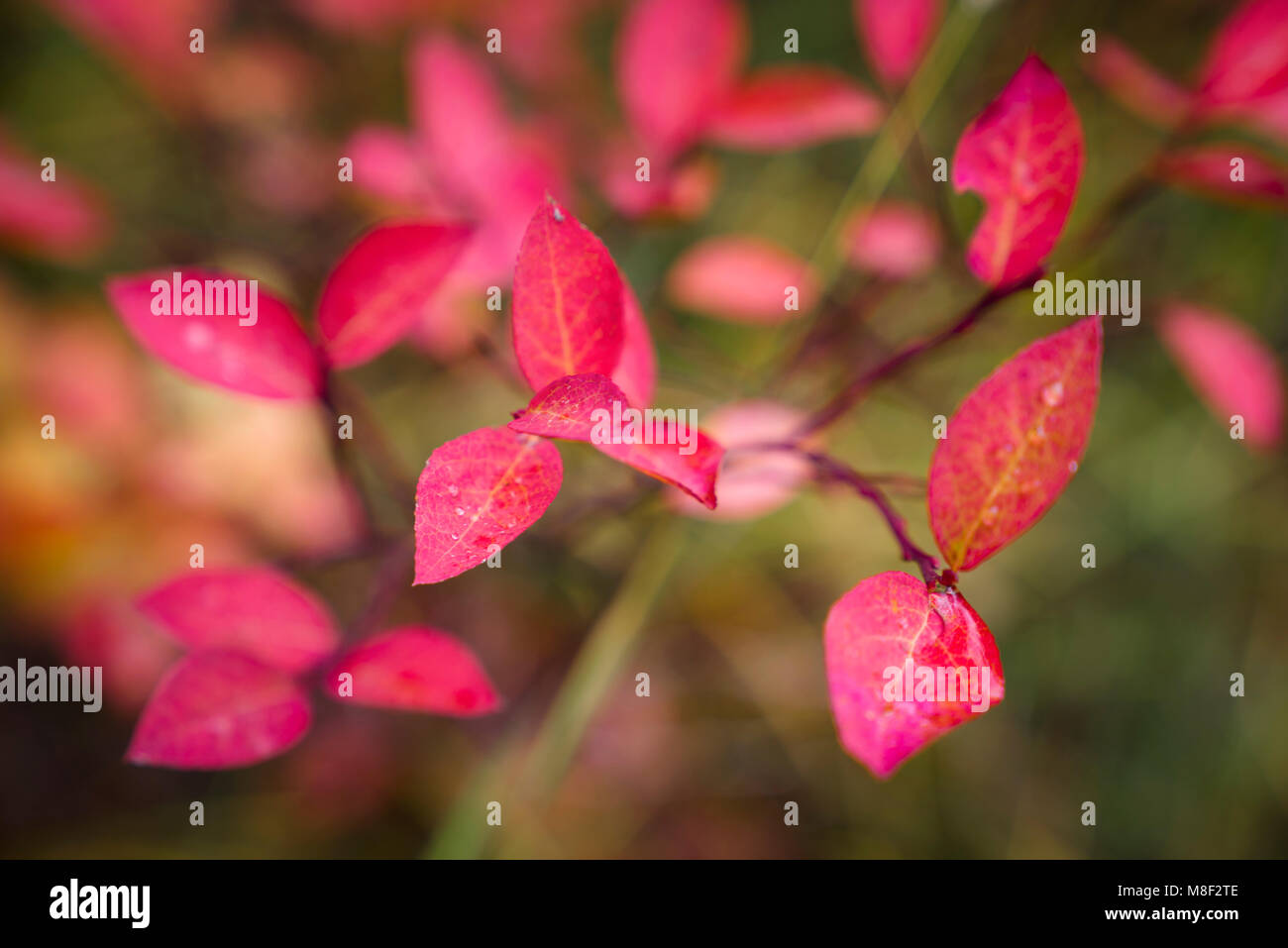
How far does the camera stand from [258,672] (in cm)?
45

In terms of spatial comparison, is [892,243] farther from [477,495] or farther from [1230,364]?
[477,495]

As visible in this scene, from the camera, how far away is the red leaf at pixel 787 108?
62cm

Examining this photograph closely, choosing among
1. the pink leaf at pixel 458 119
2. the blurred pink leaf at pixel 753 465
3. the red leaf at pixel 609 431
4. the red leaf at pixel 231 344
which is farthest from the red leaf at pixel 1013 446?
the pink leaf at pixel 458 119

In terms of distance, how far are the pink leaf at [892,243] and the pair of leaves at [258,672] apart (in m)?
0.52

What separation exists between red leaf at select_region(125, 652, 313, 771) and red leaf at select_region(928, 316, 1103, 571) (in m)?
0.37

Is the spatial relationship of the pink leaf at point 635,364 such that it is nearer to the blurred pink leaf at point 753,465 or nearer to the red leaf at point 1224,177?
the blurred pink leaf at point 753,465

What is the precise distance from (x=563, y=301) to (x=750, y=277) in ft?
1.31

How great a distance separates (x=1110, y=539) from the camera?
3.72 ft

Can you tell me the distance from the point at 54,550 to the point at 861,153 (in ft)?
3.84

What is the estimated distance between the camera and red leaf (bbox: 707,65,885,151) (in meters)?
0.62

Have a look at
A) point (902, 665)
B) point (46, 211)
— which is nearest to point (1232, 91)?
point (902, 665)

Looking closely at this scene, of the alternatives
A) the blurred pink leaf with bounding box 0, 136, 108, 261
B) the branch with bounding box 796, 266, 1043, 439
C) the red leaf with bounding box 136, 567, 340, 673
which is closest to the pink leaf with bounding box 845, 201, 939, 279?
the branch with bounding box 796, 266, 1043, 439
